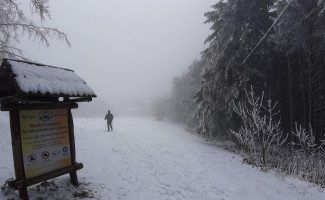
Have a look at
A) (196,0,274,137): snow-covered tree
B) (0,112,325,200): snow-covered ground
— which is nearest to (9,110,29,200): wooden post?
(0,112,325,200): snow-covered ground

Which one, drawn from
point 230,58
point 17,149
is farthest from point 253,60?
point 17,149

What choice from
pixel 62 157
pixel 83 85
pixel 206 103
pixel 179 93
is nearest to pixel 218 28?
pixel 206 103

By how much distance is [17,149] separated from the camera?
5664 mm

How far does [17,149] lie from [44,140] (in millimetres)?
742

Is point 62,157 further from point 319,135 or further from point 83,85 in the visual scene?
point 319,135

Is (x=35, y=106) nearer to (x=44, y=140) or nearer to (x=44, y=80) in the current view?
(x=44, y=80)

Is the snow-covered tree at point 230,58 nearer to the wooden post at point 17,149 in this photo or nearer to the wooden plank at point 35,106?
the wooden plank at point 35,106

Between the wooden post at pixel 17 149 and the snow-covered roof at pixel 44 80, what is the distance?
2.42 ft

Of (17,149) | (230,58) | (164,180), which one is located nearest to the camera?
(17,149)

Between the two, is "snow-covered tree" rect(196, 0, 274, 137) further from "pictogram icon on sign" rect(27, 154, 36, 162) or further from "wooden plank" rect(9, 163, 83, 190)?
"pictogram icon on sign" rect(27, 154, 36, 162)

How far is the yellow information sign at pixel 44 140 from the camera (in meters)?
5.89

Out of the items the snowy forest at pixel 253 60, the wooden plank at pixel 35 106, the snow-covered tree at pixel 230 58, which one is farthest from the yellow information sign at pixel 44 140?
the snow-covered tree at pixel 230 58

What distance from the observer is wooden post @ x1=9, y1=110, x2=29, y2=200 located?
18.5ft

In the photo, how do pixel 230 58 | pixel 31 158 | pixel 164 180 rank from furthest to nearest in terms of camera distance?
pixel 230 58
pixel 164 180
pixel 31 158
